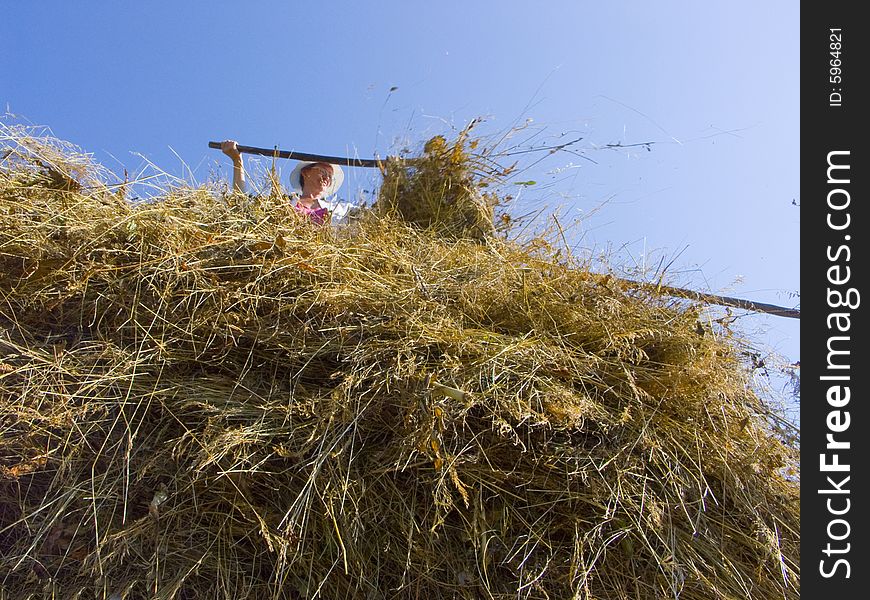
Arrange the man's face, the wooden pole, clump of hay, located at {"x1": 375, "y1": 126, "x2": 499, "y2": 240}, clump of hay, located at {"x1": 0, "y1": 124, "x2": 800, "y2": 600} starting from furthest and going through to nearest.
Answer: the man's face → clump of hay, located at {"x1": 375, "y1": 126, "x2": 499, "y2": 240} → the wooden pole → clump of hay, located at {"x1": 0, "y1": 124, "x2": 800, "y2": 600}

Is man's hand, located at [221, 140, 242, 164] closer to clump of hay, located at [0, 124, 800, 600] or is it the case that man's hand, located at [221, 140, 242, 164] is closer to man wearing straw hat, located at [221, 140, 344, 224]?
man wearing straw hat, located at [221, 140, 344, 224]

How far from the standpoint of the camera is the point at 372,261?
4.66 ft

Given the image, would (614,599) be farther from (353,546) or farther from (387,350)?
(387,350)

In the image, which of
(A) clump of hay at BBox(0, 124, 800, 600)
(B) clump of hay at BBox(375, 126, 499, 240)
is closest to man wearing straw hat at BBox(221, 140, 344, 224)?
(B) clump of hay at BBox(375, 126, 499, 240)

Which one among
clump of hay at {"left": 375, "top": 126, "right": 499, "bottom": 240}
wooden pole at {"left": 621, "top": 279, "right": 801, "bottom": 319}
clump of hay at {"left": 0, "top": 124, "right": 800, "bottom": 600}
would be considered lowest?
clump of hay at {"left": 0, "top": 124, "right": 800, "bottom": 600}

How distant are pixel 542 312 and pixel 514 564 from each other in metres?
0.56

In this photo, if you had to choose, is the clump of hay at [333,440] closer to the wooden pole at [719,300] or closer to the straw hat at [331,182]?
the wooden pole at [719,300]

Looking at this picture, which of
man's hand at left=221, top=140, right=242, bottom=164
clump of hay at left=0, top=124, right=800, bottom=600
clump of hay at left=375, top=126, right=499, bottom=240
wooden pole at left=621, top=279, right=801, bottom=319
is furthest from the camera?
man's hand at left=221, top=140, right=242, bottom=164

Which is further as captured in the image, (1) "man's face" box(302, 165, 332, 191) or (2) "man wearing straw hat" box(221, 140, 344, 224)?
(1) "man's face" box(302, 165, 332, 191)

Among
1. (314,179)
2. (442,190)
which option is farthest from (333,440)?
(314,179)

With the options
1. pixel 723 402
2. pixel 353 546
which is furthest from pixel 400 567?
pixel 723 402

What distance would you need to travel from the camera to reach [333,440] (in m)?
1.11

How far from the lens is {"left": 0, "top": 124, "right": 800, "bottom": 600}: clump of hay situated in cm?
107
